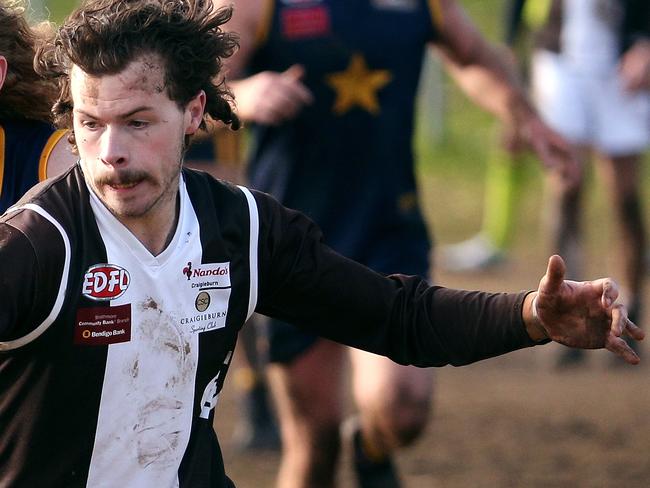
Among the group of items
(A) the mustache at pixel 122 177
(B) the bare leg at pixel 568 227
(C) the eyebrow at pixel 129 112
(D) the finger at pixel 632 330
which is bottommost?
(B) the bare leg at pixel 568 227

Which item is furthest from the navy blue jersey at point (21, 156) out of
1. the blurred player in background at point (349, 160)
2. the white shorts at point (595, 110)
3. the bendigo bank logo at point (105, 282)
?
the white shorts at point (595, 110)

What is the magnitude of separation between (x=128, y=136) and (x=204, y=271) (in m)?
0.35

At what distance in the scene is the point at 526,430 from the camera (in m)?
6.16

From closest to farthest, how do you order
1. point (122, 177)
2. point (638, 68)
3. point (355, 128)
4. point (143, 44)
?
point (122, 177) → point (143, 44) → point (355, 128) → point (638, 68)

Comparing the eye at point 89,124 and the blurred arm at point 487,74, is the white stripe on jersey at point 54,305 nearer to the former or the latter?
the eye at point 89,124

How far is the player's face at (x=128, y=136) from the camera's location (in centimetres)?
265

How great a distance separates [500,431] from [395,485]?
138 centimetres

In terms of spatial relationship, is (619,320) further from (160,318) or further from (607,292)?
(160,318)

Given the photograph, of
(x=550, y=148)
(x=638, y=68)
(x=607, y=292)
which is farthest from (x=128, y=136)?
(x=638, y=68)

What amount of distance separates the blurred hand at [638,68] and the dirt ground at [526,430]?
1.38 m

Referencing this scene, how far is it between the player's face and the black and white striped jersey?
7 cm

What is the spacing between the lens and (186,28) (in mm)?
2854

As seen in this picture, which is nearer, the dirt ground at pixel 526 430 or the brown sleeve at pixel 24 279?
the brown sleeve at pixel 24 279

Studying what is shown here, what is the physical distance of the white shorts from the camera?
24.5 feet
